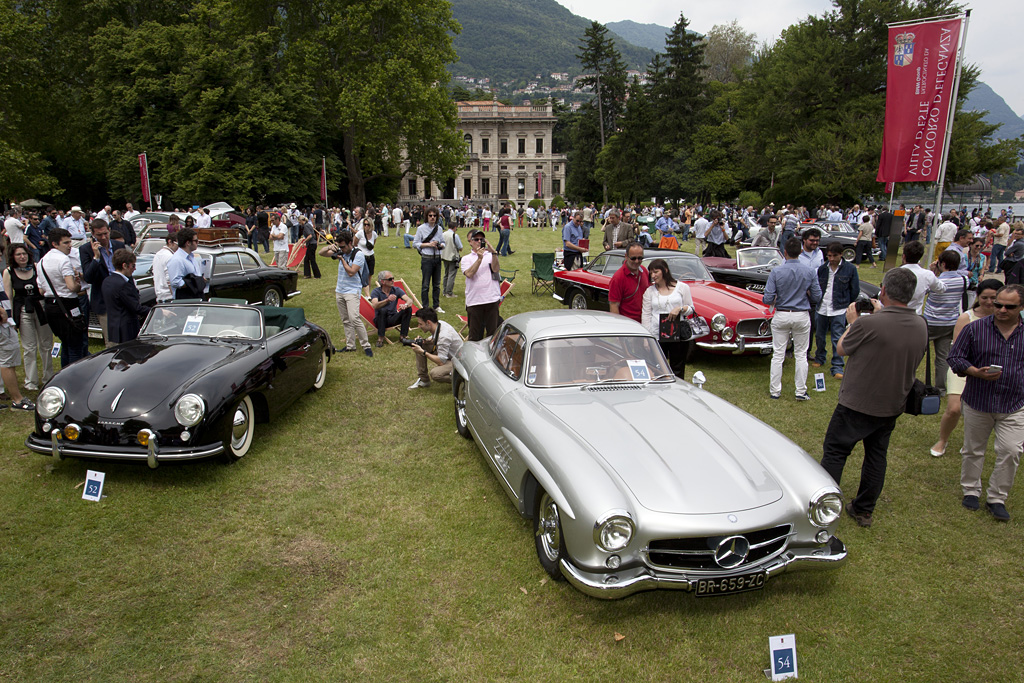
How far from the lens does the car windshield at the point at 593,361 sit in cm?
491

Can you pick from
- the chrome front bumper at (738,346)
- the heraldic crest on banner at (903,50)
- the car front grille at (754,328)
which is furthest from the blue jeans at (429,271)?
the heraldic crest on banner at (903,50)

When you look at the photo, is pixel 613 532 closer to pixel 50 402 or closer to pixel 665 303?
pixel 665 303

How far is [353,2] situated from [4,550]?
3934cm

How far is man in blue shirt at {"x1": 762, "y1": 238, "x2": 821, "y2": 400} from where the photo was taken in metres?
6.90

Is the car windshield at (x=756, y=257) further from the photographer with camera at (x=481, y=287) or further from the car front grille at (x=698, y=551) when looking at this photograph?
the car front grille at (x=698, y=551)

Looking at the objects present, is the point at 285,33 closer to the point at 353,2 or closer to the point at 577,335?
the point at 353,2

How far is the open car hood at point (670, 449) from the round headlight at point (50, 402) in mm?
4103

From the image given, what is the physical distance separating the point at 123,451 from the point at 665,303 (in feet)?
17.3

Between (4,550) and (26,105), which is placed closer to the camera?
(4,550)

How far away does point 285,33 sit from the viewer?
38031 millimetres

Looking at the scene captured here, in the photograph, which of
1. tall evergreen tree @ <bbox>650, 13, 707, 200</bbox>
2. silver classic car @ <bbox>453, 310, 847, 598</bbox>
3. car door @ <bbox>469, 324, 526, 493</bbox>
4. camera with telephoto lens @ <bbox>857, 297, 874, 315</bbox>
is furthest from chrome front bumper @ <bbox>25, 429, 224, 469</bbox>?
tall evergreen tree @ <bbox>650, 13, 707, 200</bbox>

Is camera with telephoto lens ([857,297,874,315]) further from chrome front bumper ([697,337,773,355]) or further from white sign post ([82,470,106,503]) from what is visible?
white sign post ([82,470,106,503])

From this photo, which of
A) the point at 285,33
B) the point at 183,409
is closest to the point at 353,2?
the point at 285,33

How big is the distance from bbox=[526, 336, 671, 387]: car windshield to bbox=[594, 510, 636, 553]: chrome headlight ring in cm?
168
